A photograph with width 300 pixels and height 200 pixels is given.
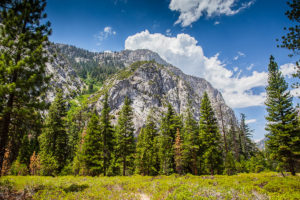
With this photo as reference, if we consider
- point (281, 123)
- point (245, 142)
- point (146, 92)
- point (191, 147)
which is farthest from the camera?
point (146, 92)

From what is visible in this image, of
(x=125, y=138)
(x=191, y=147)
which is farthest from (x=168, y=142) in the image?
(x=125, y=138)

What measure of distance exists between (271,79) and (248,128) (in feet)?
130

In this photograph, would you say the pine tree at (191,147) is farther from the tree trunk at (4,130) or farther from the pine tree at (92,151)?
the tree trunk at (4,130)

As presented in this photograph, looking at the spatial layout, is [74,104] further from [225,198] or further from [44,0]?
[225,198]

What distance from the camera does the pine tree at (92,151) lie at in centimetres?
2333

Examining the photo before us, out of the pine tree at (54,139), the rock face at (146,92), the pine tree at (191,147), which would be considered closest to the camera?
the pine tree at (54,139)

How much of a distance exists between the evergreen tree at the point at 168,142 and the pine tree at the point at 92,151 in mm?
10763

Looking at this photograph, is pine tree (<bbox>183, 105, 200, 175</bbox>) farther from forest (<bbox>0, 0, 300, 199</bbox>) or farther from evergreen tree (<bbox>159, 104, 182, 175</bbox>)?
evergreen tree (<bbox>159, 104, 182, 175</bbox>)

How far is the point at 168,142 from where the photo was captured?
28062 millimetres

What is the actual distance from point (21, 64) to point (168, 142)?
79.3ft

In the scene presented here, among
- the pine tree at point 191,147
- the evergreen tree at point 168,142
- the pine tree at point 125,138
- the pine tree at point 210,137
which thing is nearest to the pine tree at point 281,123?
the pine tree at point 210,137

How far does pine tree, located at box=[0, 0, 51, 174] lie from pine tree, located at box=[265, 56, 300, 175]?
3015cm

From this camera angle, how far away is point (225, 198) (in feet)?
22.5

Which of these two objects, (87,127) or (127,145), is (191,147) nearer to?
(127,145)
